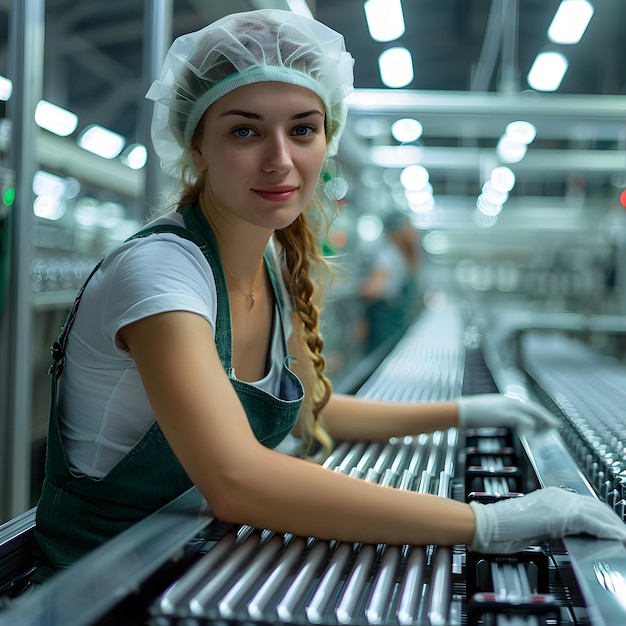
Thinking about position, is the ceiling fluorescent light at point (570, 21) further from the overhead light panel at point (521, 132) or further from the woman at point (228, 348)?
the woman at point (228, 348)

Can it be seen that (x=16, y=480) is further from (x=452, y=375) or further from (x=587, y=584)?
(x=587, y=584)

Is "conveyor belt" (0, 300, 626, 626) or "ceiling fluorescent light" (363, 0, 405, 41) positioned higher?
"ceiling fluorescent light" (363, 0, 405, 41)

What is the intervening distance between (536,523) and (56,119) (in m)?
2.11

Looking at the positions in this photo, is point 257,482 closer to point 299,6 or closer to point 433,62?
point 299,6

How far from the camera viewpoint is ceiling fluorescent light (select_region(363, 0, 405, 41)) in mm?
2617

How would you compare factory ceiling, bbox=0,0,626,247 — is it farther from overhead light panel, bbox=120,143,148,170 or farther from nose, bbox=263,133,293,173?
nose, bbox=263,133,293,173

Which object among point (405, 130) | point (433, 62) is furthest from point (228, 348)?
point (405, 130)

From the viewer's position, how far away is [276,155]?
38.7 inches

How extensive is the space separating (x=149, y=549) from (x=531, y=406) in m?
0.92

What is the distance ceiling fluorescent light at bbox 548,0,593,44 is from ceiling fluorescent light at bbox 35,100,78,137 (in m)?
2.09

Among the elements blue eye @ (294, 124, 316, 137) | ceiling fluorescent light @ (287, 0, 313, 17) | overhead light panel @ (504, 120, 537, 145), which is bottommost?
blue eye @ (294, 124, 316, 137)

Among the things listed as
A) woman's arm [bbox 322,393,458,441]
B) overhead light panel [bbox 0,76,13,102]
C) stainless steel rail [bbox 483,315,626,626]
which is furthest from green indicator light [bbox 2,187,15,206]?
stainless steel rail [bbox 483,315,626,626]

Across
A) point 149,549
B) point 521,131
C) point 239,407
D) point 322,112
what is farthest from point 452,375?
point 521,131

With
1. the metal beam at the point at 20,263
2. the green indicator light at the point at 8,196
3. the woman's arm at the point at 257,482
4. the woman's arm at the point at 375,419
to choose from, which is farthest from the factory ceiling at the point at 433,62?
the woman's arm at the point at 257,482
